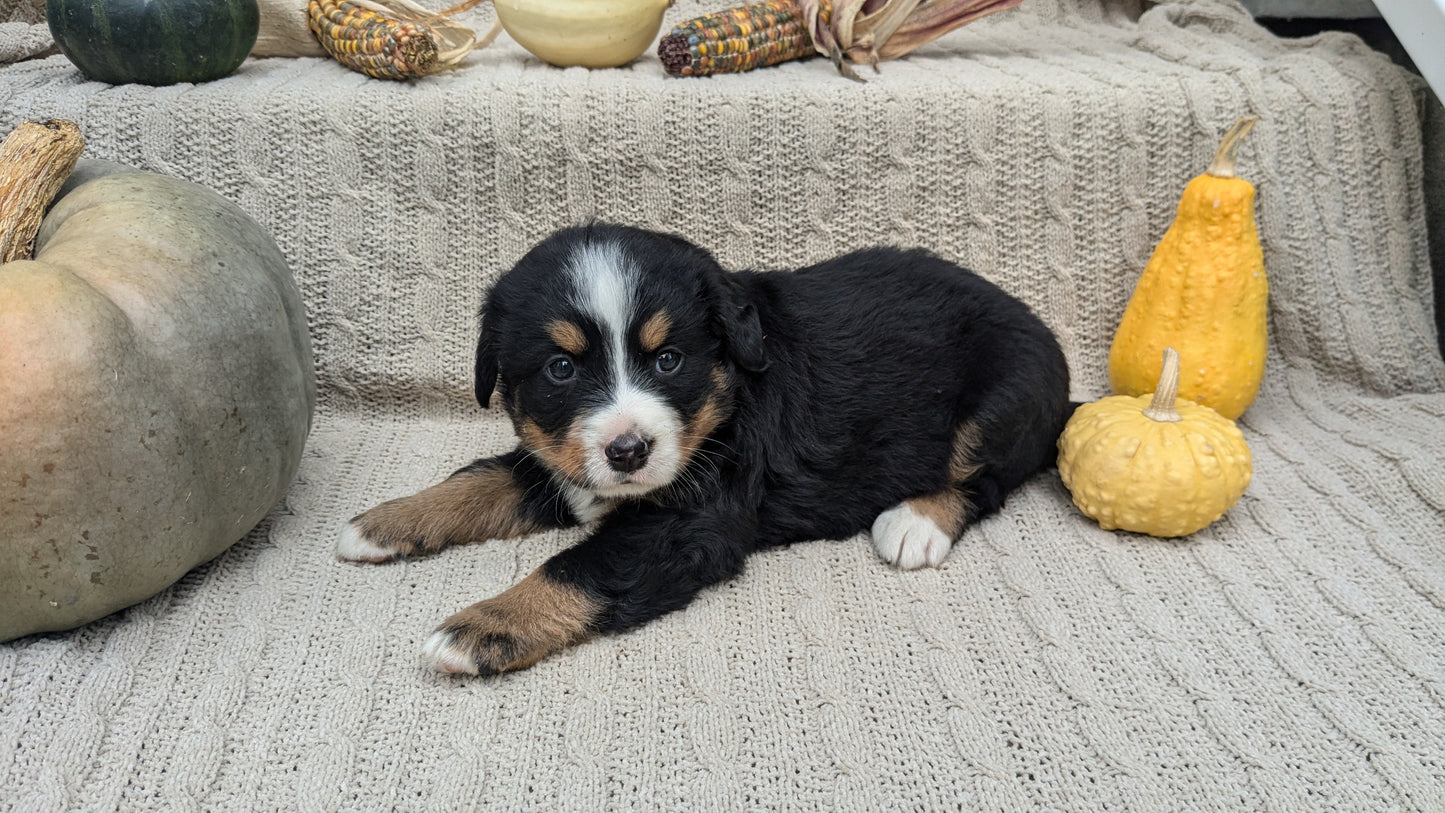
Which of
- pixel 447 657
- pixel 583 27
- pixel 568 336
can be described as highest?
pixel 583 27

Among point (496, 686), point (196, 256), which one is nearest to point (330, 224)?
point (196, 256)

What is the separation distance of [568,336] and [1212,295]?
2053mm

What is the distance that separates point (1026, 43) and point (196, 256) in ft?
10.6

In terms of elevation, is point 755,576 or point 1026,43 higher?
point 1026,43

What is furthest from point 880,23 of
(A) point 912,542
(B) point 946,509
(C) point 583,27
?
(A) point 912,542

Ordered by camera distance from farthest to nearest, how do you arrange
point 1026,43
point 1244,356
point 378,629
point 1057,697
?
point 1026,43
point 1244,356
point 378,629
point 1057,697

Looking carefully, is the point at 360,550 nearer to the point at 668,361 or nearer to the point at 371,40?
the point at 668,361

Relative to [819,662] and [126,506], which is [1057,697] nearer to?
[819,662]

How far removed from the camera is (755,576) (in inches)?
106

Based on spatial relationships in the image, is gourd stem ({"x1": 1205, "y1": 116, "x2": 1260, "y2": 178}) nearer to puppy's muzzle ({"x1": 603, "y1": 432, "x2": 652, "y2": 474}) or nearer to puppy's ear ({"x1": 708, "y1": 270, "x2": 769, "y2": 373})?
puppy's ear ({"x1": 708, "y1": 270, "x2": 769, "y2": 373})

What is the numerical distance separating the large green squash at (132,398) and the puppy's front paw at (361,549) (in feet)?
0.73

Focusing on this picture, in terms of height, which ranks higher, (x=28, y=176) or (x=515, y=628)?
(x=28, y=176)

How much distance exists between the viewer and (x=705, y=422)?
8.42ft

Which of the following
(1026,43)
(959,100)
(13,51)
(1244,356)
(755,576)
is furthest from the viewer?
(1026,43)
